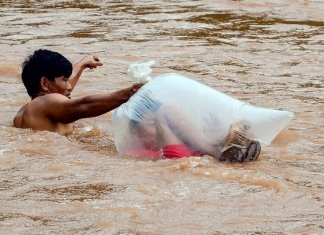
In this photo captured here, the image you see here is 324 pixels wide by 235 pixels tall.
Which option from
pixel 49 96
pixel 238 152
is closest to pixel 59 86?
pixel 49 96

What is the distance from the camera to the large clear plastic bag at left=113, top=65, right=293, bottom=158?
5328mm

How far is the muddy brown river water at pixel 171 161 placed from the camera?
436 cm

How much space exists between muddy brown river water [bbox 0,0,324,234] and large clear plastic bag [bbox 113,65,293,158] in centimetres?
12

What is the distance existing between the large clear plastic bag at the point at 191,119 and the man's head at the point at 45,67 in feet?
2.77

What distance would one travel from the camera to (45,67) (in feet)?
20.2

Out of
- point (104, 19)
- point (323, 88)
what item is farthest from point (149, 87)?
point (104, 19)

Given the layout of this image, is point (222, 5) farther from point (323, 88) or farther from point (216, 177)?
point (216, 177)

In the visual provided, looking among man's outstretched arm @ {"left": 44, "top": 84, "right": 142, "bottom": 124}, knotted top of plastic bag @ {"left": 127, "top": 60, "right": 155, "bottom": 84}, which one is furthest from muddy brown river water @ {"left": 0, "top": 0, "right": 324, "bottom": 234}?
knotted top of plastic bag @ {"left": 127, "top": 60, "right": 155, "bottom": 84}

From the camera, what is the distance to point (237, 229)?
4.18 meters

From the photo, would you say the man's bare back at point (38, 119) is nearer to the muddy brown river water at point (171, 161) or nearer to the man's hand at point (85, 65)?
the muddy brown river water at point (171, 161)

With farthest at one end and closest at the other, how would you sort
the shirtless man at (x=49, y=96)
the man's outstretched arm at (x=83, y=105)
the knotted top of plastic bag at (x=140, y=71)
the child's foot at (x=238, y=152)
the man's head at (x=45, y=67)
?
the man's head at (x=45, y=67)
the shirtless man at (x=49, y=96)
the man's outstretched arm at (x=83, y=105)
the knotted top of plastic bag at (x=140, y=71)
the child's foot at (x=238, y=152)

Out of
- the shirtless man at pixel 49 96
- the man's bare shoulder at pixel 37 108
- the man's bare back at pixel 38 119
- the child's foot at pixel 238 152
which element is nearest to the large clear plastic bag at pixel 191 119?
the child's foot at pixel 238 152

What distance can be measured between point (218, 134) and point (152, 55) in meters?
4.22

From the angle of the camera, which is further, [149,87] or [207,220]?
[149,87]
